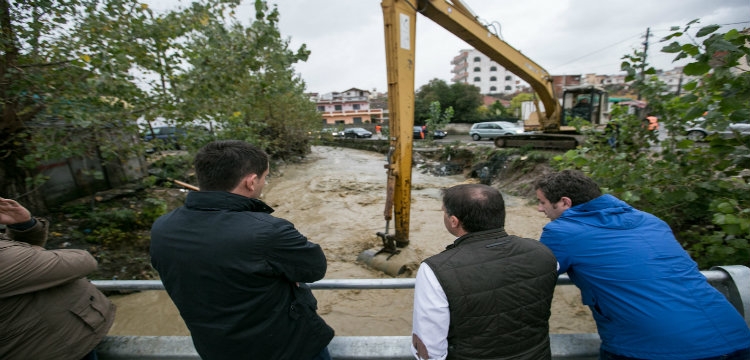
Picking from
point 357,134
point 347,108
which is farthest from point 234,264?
point 347,108

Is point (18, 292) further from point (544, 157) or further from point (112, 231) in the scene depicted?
point (544, 157)

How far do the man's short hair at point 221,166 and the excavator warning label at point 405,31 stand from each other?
3.40m

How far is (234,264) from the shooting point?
1.11 m

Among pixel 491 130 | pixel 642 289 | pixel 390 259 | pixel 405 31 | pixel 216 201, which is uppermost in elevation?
pixel 405 31

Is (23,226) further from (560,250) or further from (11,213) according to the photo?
(560,250)

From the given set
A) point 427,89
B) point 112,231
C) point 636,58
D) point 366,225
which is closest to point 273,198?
point 366,225

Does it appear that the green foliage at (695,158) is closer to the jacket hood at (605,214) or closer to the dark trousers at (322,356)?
the jacket hood at (605,214)

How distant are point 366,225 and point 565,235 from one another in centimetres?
596

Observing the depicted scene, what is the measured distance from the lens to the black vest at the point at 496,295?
46.0 inches

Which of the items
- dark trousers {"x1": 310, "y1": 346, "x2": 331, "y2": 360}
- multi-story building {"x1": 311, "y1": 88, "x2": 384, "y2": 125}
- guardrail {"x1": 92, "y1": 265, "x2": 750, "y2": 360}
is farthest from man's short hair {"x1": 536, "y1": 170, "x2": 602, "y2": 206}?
multi-story building {"x1": 311, "y1": 88, "x2": 384, "y2": 125}

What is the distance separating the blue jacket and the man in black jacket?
3.61ft

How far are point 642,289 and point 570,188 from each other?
0.51 metres

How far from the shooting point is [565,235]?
1.50 meters

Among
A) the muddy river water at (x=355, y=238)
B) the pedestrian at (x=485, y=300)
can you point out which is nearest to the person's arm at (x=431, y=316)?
the pedestrian at (x=485, y=300)
